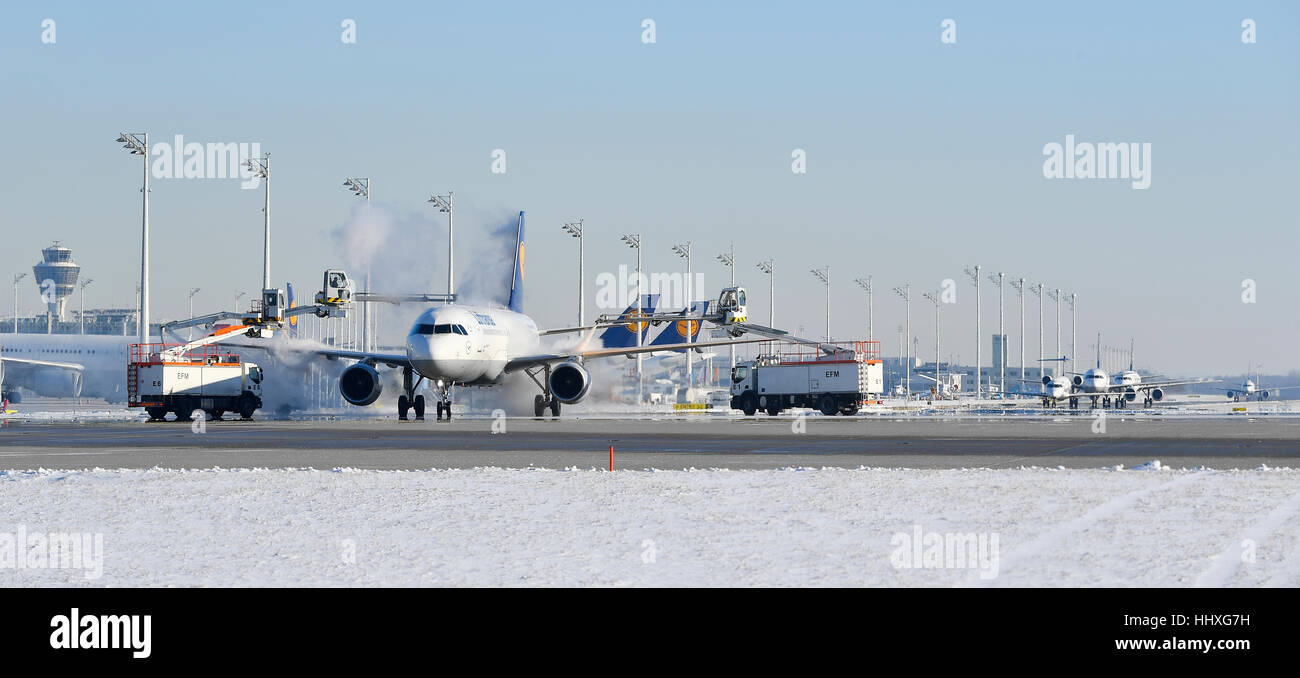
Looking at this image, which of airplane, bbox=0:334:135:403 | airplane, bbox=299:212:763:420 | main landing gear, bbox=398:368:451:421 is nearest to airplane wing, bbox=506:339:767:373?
airplane, bbox=299:212:763:420

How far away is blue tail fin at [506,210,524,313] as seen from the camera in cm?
6391

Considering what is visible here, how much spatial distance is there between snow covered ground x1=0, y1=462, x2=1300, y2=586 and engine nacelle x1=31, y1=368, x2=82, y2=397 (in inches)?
3162

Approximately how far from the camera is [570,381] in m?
A: 55.9

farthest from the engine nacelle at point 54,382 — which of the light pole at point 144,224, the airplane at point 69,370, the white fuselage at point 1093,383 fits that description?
A: the white fuselage at point 1093,383

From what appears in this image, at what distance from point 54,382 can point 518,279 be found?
49.7 m

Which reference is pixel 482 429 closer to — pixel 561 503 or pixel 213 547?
pixel 561 503

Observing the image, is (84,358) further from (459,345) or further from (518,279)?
(459,345)

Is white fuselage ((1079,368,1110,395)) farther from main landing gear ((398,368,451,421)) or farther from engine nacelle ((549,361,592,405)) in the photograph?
main landing gear ((398,368,451,421))
